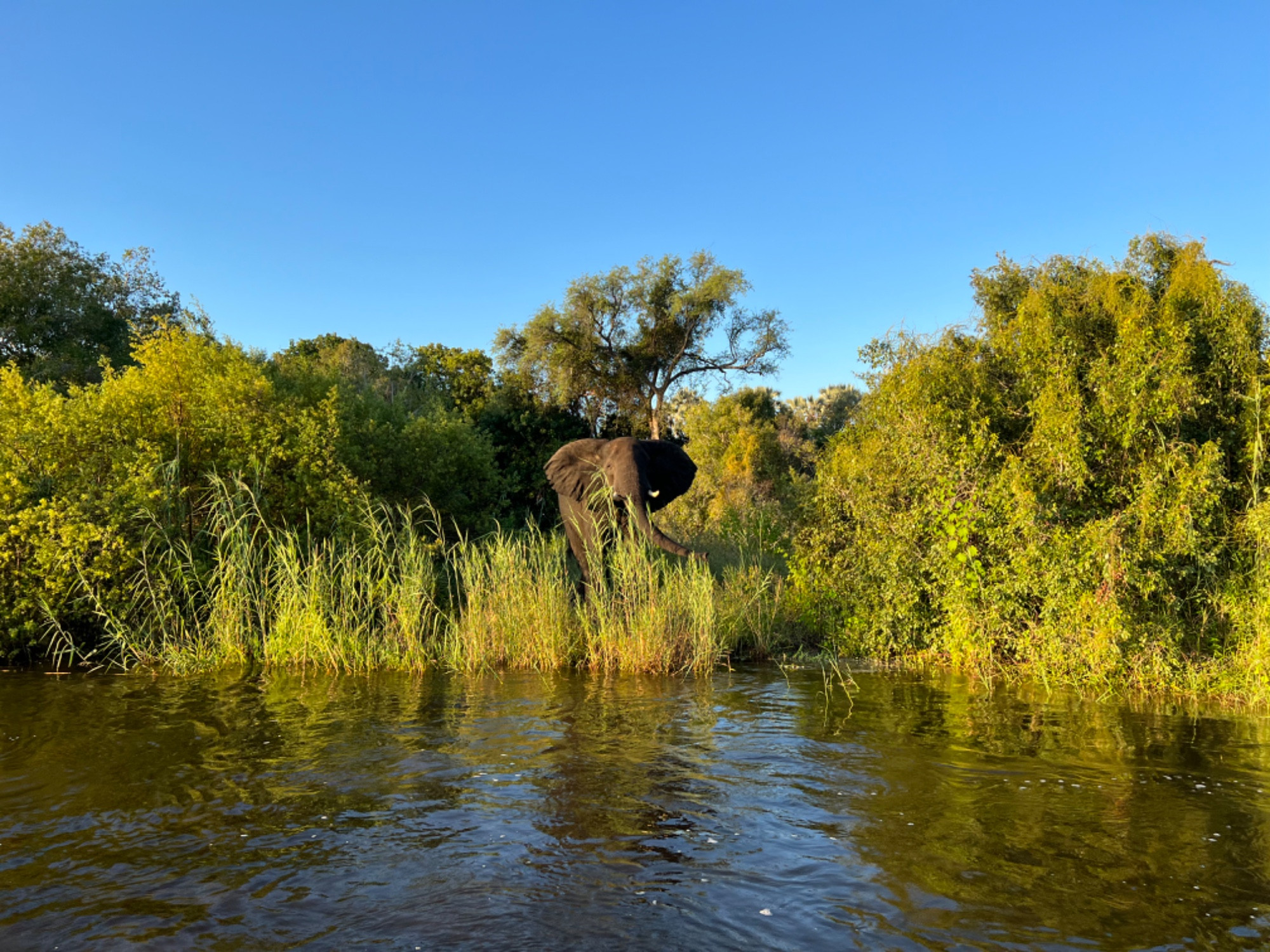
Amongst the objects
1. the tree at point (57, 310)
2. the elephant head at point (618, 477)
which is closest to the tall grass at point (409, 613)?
the elephant head at point (618, 477)

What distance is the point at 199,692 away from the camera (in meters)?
8.24

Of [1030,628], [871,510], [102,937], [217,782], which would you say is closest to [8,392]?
[217,782]

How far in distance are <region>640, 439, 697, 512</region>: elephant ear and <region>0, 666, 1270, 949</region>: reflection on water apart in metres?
4.80

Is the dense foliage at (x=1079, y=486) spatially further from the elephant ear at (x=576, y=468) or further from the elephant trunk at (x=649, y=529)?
the elephant ear at (x=576, y=468)

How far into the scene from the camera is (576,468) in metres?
12.3

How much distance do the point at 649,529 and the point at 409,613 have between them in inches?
113

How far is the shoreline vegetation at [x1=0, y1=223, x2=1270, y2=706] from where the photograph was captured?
8.17 m

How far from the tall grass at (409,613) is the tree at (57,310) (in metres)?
14.3

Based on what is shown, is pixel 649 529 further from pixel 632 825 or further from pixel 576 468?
pixel 632 825

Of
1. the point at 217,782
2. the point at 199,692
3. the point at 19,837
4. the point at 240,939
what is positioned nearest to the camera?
the point at 240,939

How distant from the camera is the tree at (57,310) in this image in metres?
23.2

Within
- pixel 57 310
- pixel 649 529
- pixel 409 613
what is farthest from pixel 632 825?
pixel 57 310

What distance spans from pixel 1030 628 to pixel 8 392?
11.4 metres

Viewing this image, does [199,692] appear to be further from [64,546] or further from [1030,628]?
[1030,628]
